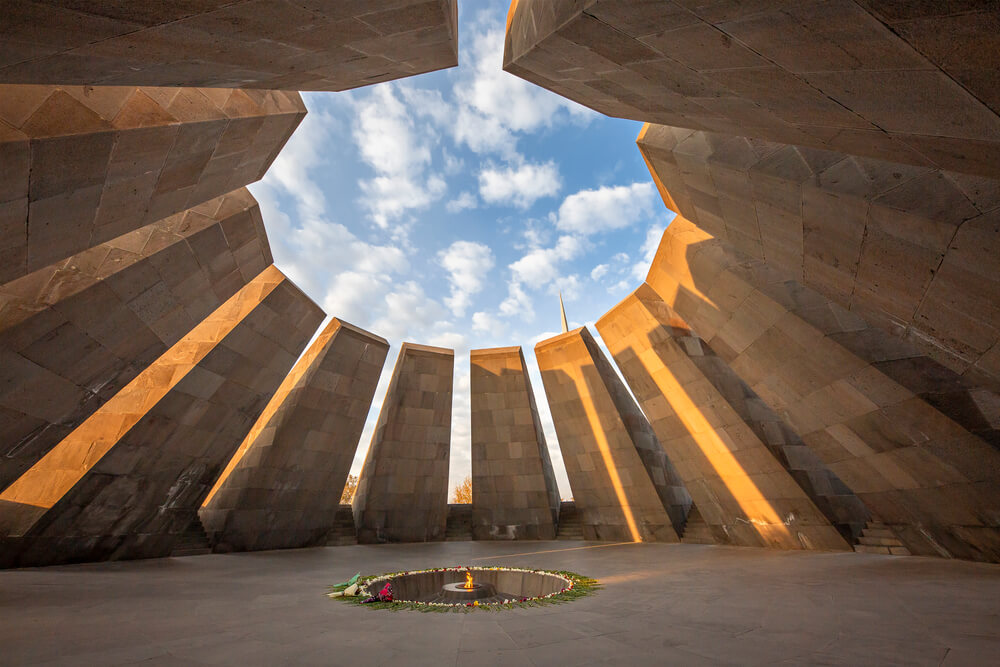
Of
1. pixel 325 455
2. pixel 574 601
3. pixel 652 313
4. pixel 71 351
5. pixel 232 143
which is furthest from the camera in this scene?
pixel 325 455

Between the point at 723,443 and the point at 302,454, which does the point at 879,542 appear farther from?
the point at 302,454

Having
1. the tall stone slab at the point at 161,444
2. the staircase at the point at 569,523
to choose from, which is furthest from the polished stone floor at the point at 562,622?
the staircase at the point at 569,523

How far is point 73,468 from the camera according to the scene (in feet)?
33.9

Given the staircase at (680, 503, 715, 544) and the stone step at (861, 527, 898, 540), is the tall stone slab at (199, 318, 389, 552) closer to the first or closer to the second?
the staircase at (680, 503, 715, 544)

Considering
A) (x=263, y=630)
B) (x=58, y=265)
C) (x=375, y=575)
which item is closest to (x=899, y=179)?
(x=263, y=630)

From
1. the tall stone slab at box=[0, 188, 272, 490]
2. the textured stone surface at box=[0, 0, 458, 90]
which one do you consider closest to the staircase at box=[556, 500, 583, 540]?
the tall stone slab at box=[0, 188, 272, 490]

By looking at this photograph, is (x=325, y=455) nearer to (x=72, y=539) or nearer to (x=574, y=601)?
(x=72, y=539)

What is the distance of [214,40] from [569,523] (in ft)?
66.3

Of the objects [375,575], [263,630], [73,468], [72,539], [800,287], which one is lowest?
[263,630]

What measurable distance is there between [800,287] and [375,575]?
1066 centimetres

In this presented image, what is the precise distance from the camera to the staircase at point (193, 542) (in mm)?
13641

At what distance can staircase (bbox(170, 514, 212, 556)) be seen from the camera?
13.6 metres

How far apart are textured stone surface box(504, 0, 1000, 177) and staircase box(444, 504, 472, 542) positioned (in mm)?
18812

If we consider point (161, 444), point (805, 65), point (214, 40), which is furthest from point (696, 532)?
point (214, 40)
